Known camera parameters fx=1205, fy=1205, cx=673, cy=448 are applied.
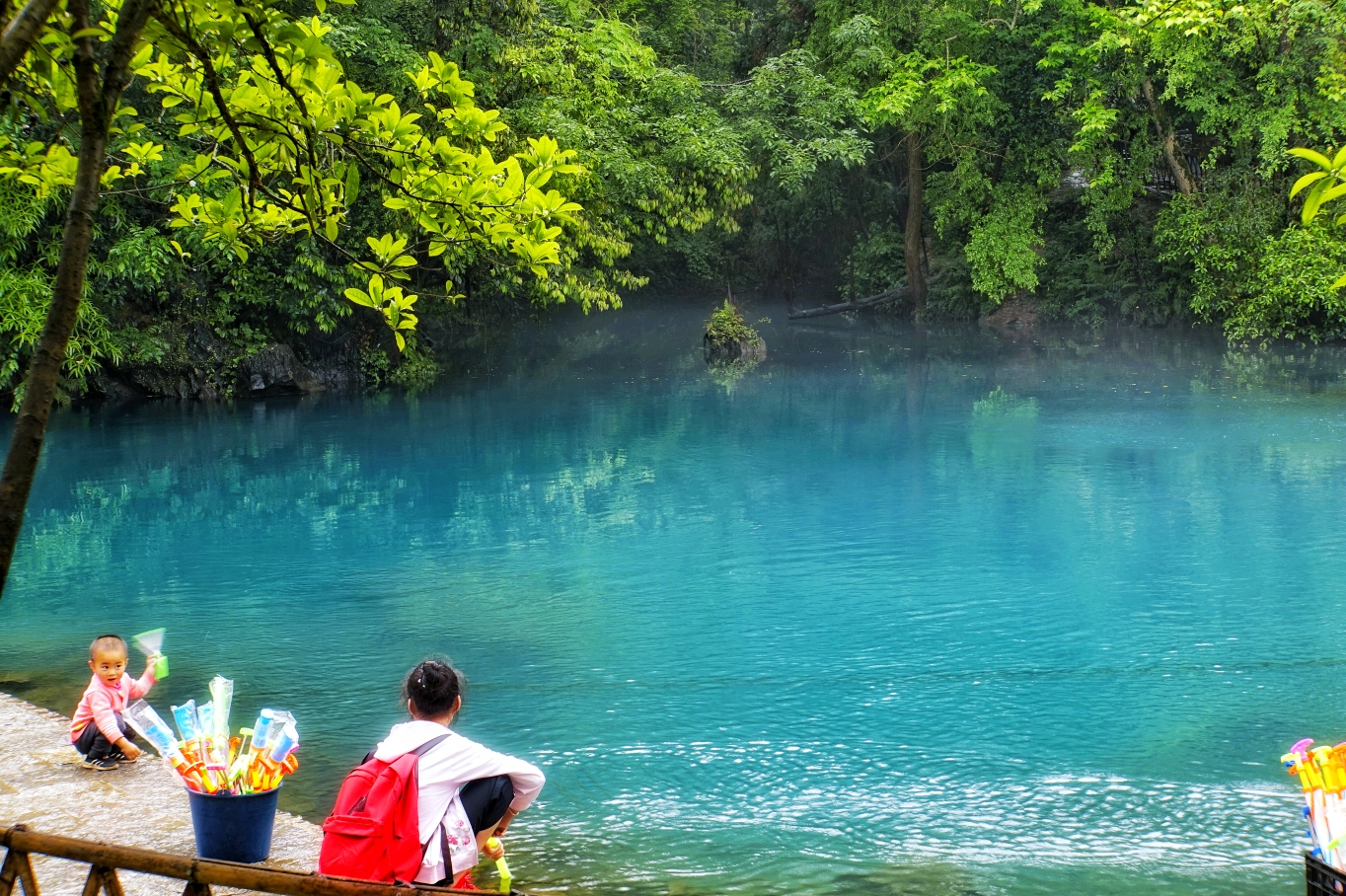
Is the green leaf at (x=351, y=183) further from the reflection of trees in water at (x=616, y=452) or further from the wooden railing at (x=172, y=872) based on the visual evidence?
the reflection of trees in water at (x=616, y=452)

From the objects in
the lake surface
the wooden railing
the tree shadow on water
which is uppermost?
the wooden railing

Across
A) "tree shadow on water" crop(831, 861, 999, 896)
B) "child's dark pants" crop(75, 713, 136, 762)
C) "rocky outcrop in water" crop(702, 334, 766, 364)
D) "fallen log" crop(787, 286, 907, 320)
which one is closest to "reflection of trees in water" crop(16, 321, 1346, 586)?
"rocky outcrop in water" crop(702, 334, 766, 364)

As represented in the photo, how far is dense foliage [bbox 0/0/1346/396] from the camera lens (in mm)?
18000

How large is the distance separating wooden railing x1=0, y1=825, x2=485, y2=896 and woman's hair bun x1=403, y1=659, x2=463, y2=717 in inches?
39.2

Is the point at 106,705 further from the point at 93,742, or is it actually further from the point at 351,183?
the point at 351,183

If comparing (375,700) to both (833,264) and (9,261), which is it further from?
(833,264)

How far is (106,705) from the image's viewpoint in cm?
488

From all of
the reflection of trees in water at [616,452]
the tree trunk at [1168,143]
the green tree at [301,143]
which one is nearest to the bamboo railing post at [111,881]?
the green tree at [301,143]

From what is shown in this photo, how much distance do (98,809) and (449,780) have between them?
84.0 inches

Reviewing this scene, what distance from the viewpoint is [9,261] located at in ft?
57.7

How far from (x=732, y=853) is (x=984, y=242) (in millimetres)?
24934

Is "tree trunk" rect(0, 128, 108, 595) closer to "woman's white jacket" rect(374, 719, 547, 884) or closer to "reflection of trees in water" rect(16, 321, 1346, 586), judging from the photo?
"woman's white jacket" rect(374, 719, 547, 884)

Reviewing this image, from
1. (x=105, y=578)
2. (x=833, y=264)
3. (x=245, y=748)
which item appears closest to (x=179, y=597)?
(x=105, y=578)

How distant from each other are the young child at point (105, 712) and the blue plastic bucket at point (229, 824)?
111 centimetres
